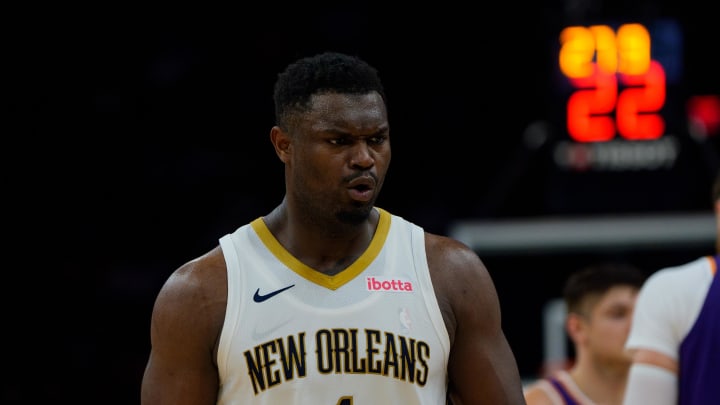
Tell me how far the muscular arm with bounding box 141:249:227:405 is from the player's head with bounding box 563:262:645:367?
243cm

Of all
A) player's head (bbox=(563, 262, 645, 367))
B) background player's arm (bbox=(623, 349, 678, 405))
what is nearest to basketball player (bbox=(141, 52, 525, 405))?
background player's arm (bbox=(623, 349, 678, 405))

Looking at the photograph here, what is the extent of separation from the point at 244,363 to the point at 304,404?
18cm

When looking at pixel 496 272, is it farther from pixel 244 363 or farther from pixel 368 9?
pixel 244 363

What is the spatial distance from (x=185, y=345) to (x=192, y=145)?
7.51 m

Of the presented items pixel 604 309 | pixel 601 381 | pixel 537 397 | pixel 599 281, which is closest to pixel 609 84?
pixel 599 281

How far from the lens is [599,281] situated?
540 centimetres

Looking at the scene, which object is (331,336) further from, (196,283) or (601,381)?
(601,381)

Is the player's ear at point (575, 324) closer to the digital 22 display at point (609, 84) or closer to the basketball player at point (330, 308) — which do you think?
the basketball player at point (330, 308)

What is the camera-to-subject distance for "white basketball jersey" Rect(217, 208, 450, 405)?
3182 millimetres

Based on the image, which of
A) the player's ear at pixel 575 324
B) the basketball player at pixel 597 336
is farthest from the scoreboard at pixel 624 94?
the player's ear at pixel 575 324

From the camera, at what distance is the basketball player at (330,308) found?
10.4ft

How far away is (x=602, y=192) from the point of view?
775 cm

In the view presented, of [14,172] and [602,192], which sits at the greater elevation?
[14,172]

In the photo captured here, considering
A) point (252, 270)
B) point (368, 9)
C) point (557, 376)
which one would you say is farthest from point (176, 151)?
point (252, 270)
